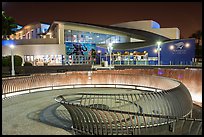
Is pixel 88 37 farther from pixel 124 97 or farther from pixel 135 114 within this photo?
pixel 135 114

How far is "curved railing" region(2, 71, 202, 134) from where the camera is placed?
17.5 feet

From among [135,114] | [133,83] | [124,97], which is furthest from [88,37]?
[135,114]

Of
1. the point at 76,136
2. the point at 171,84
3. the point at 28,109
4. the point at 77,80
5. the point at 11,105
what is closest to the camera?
the point at 76,136

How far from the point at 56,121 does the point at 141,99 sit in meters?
3.19

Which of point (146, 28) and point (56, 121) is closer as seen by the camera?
point (56, 121)

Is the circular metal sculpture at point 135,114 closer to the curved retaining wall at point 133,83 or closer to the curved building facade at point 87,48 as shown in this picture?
the curved retaining wall at point 133,83

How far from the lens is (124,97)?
33.8ft

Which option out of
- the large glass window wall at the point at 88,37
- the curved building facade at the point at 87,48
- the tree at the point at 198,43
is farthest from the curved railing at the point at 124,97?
the tree at the point at 198,43

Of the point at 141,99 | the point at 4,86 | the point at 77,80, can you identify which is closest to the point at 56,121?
the point at 141,99

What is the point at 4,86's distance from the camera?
35.4 feet

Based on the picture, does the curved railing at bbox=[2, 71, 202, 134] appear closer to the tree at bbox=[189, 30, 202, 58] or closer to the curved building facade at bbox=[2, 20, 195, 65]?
the curved building facade at bbox=[2, 20, 195, 65]

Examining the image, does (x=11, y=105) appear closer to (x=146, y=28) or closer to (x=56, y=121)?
(x=56, y=121)

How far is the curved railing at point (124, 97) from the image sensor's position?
535cm

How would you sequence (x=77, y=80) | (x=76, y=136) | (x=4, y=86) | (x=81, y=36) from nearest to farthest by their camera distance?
(x=76, y=136) < (x=4, y=86) < (x=77, y=80) < (x=81, y=36)
